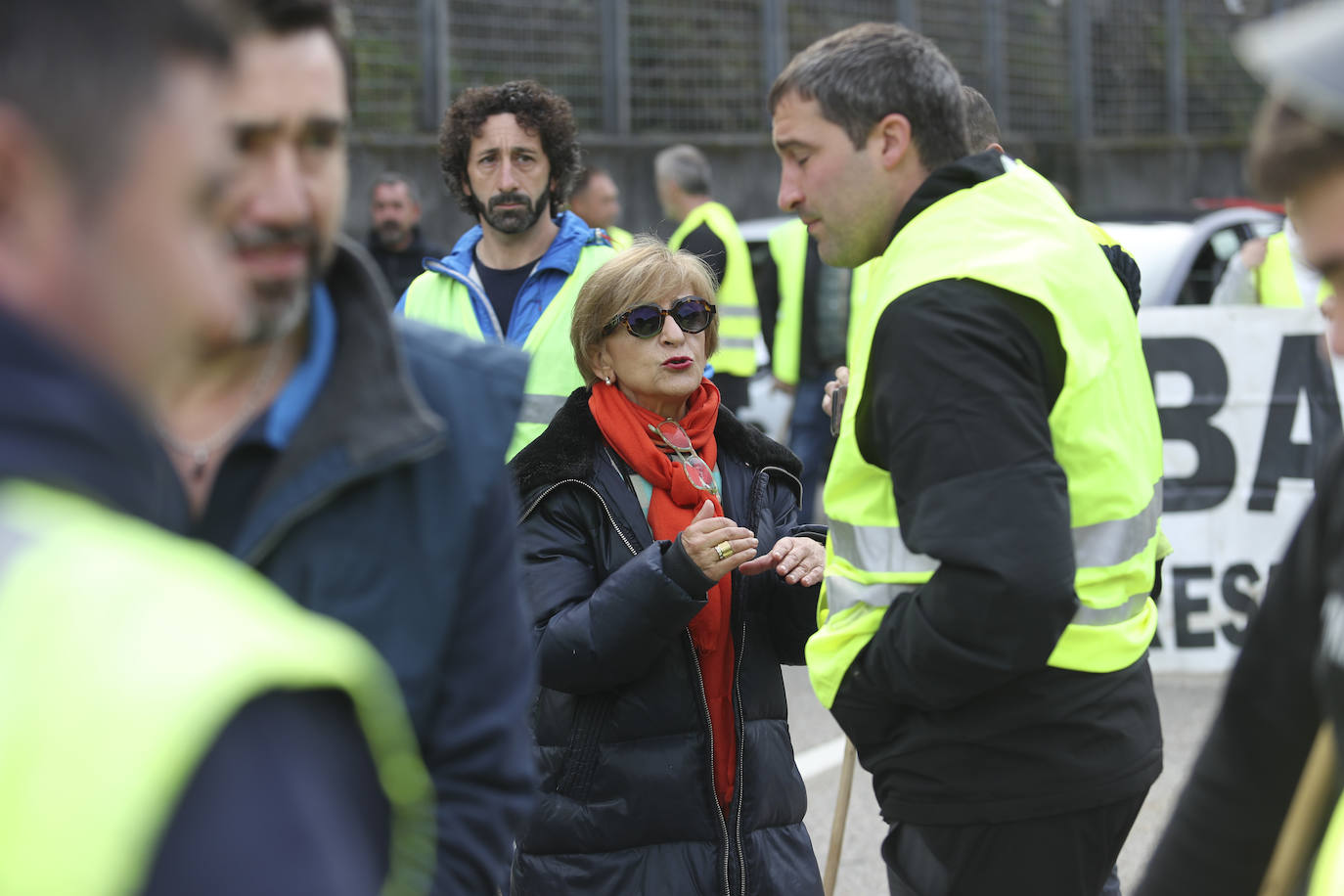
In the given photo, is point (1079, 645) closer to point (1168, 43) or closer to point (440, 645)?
point (440, 645)

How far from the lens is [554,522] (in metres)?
3.03

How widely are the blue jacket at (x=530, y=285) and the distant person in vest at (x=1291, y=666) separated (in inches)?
115

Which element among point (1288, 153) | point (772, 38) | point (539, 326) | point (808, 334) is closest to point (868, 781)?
point (539, 326)

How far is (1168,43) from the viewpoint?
20.4 m

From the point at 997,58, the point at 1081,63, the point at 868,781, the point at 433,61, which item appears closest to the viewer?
the point at 868,781

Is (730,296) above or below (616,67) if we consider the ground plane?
below

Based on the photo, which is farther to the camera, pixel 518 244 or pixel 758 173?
pixel 758 173

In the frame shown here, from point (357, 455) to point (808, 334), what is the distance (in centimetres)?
748

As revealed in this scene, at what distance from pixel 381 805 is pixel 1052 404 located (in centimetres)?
173

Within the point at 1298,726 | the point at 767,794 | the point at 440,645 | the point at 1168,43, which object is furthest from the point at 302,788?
the point at 1168,43

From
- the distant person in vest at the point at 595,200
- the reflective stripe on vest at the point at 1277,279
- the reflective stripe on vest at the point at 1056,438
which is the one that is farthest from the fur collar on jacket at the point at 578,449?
the distant person in vest at the point at 595,200

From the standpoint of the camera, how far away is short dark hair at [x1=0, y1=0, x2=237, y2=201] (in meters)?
0.77

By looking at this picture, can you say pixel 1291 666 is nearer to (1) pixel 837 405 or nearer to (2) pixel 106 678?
(2) pixel 106 678

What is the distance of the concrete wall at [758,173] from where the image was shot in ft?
47.4
